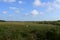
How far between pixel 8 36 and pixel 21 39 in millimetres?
1534

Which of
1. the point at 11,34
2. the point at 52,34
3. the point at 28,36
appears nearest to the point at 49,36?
the point at 52,34

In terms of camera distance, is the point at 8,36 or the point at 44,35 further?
the point at 44,35

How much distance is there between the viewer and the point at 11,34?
835 inches

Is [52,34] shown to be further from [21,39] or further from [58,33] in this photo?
[21,39]

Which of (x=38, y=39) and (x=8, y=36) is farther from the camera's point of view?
(x=38, y=39)

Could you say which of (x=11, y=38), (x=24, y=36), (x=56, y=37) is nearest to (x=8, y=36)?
(x=11, y=38)

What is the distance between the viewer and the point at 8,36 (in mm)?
20812

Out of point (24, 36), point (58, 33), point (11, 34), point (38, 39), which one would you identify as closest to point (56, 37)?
point (58, 33)

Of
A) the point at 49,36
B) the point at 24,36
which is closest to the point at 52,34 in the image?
the point at 49,36

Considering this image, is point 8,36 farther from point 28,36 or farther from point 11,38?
point 28,36

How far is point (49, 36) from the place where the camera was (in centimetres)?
2314

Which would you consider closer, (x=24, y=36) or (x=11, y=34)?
(x=11, y=34)

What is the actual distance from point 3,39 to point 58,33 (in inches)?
267

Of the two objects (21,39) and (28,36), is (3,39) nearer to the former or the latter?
(21,39)
